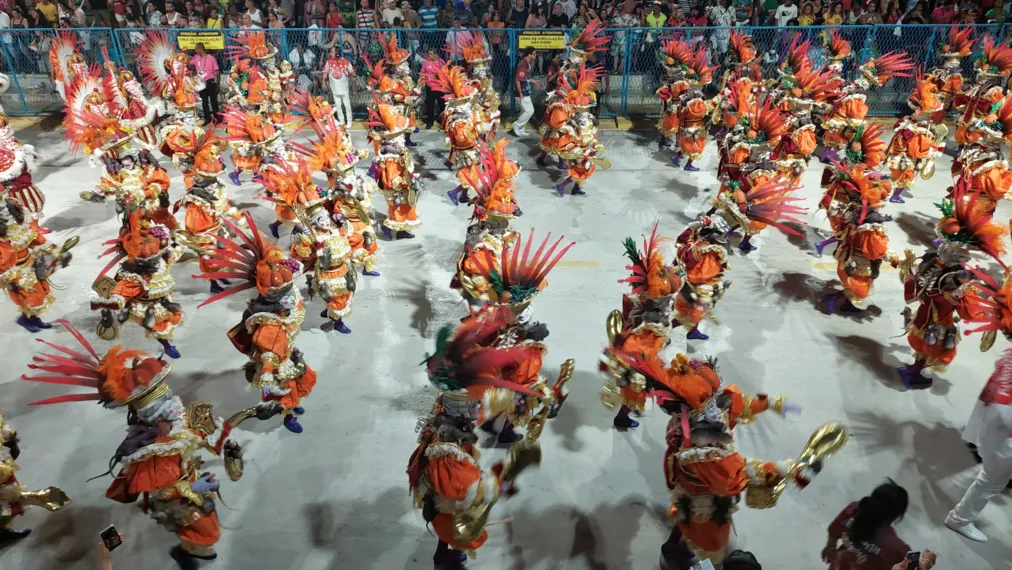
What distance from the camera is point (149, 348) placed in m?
6.10

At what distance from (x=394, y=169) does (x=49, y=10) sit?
10.0 m

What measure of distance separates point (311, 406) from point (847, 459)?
13.4ft

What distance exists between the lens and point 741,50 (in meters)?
10.2

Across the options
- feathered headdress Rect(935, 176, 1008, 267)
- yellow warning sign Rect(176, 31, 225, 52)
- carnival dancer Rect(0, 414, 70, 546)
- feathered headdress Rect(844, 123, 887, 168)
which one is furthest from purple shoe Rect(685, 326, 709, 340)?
yellow warning sign Rect(176, 31, 225, 52)

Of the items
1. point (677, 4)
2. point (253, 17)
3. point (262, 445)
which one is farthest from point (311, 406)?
point (677, 4)

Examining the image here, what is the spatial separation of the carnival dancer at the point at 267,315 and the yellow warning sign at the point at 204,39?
27.3ft

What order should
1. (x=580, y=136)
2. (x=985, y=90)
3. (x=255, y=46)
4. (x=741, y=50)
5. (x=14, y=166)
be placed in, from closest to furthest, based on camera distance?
(x=14, y=166), (x=580, y=136), (x=985, y=90), (x=741, y=50), (x=255, y=46)

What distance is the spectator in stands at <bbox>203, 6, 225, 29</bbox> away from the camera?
12.2 meters

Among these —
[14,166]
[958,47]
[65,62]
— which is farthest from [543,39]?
[14,166]

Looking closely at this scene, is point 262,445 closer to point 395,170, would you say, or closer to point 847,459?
point 395,170

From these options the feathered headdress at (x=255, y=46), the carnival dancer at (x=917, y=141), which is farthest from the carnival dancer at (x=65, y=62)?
the carnival dancer at (x=917, y=141)

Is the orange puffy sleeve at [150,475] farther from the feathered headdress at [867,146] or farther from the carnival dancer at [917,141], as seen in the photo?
the carnival dancer at [917,141]

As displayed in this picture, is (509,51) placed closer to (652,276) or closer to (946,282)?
(652,276)

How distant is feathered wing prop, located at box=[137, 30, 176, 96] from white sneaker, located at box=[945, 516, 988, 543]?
35.0 feet
